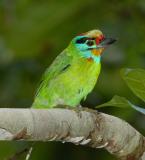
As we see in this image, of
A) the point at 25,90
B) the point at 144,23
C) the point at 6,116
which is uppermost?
the point at 6,116

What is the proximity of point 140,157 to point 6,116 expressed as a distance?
2.42ft

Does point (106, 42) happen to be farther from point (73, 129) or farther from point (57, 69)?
point (73, 129)

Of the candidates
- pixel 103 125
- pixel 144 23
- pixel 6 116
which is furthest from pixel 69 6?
pixel 6 116

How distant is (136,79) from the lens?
2885mm

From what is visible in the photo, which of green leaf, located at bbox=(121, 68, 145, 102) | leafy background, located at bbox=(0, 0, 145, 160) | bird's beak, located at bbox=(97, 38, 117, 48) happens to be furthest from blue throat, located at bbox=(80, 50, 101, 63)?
green leaf, located at bbox=(121, 68, 145, 102)

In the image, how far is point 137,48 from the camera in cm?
498

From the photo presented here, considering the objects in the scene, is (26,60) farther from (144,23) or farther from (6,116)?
(6,116)

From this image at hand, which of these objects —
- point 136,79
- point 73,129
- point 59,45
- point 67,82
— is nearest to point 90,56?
point 67,82

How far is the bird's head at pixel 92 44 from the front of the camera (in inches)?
160

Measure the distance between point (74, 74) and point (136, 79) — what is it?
1216mm

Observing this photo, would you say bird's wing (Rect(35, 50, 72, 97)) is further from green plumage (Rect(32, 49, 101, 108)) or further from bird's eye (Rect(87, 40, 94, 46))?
bird's eye (Rect(87, 40, 94, 46))

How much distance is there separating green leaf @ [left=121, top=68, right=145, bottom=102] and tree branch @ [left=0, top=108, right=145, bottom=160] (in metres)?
0.20

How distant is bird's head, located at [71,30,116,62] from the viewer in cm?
407

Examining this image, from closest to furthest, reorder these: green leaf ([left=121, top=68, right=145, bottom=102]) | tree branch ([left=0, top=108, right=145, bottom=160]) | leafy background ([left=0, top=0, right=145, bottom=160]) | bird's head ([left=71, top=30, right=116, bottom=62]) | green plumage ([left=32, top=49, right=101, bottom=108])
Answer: tree branch ([left=0, top=108, right=145, bottom=160]), green leaf ([left=121, top=68, right=145, bottom=102]), green plumage ([left=32, top=49, right=101, bottom=108]), bird's head ([left=71, top=30, right=116, bottom=62]), leafy background ([left=0, top=0, right=145, bottom=160])
